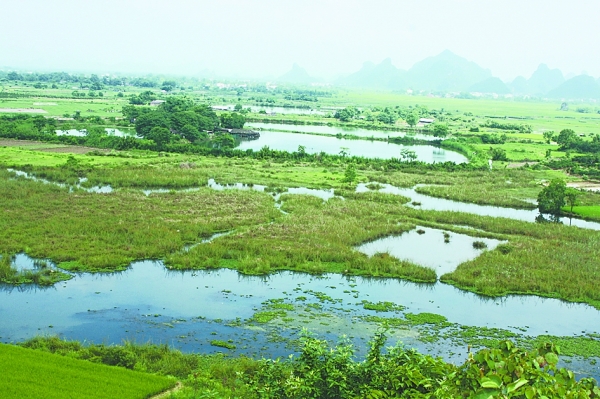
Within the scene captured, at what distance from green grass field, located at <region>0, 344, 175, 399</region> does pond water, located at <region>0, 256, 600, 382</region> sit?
2.04 meters

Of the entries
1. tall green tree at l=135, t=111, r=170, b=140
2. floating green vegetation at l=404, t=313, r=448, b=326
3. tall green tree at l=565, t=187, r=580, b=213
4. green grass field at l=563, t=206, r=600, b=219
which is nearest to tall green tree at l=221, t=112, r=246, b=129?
tall green tree at l=135, t=111, r=170, b=140

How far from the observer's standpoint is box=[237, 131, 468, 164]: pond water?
55.9m

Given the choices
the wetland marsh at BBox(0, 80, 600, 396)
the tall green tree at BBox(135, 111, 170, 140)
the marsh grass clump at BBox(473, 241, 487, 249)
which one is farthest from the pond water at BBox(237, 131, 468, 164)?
the marsh grass clump at BBox(473, 241, 487, 249)

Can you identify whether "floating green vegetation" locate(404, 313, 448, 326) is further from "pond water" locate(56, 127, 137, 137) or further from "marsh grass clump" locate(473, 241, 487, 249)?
"pond water" locate(56, 127, 137, 137)

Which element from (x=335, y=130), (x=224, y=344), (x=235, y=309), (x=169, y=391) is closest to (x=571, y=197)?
(x=235, y=309)

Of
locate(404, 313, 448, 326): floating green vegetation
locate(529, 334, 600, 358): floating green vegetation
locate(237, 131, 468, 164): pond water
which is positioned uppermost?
locate(237, 131, 468, 164): pond water

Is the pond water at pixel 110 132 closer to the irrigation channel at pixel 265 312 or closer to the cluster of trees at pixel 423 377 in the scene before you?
the irrigation channel at pixel 265 312

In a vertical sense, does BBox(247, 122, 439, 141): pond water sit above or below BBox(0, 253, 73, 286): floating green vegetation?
above

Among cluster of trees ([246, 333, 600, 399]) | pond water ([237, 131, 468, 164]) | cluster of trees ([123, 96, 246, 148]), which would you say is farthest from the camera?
pond water ([237, 131, 468, 164])

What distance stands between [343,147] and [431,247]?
3061cm

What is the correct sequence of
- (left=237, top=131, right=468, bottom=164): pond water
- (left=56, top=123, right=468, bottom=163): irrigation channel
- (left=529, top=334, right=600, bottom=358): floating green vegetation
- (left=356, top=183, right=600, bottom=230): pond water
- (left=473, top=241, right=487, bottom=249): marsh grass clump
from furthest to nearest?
(left=56, top=123, right=468, bottom=163): irrigation channel → (left=237, top=131, right=468, bottom=164): pond water → (left=356, top=183, right=600, bottom=230): pond water → (left=473, top=241, right=487, bottom=249): marsh grass clump → (left=529, top=334, right=600, bottom=358): floating green vegetation

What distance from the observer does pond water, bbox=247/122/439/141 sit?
245 feet

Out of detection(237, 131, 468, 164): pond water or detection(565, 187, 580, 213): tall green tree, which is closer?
detection(565, 187, 580, 213): tall green tree

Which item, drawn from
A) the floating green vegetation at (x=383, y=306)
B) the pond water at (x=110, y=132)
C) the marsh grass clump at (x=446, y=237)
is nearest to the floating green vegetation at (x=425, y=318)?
the floating green vegetation at (x=383, y=306)
